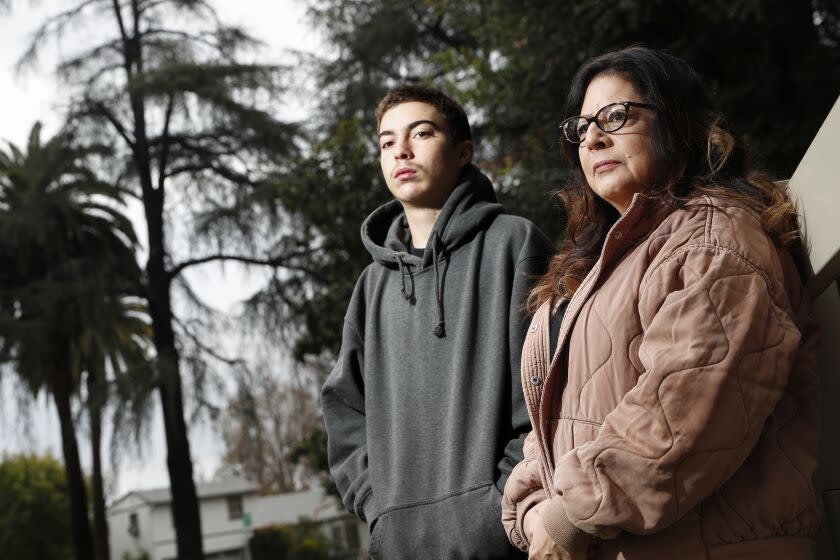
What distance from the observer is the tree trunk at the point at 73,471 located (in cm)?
1614

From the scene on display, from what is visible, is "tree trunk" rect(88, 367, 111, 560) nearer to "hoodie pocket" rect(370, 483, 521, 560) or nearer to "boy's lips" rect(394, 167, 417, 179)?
"boy's lips" rect(394, 167, 417, 179)

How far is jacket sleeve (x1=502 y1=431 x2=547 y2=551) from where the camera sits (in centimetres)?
193

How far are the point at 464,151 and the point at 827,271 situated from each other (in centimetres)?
139

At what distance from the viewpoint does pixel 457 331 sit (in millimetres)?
2545

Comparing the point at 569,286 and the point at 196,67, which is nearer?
the point at 569,286

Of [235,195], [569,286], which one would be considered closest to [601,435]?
[569,286]

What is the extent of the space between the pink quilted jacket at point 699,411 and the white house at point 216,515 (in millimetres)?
45781

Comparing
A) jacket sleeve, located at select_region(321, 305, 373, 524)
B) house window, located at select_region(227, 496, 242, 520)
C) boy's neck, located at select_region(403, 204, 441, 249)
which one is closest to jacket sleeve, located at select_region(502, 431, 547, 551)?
jacket sleeve, located at select_region(321, 305, 373, 524)

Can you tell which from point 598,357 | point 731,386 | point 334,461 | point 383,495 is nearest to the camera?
point 731,386

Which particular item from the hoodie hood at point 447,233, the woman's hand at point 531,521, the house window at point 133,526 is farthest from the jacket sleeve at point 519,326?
the house window at point 133,526

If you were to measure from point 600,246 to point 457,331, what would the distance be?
541mm

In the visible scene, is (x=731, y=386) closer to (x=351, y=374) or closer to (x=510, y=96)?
(x=351, y=374)

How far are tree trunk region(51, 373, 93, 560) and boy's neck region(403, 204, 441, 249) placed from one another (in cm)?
1392

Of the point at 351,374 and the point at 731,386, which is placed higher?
the point at 351,374
